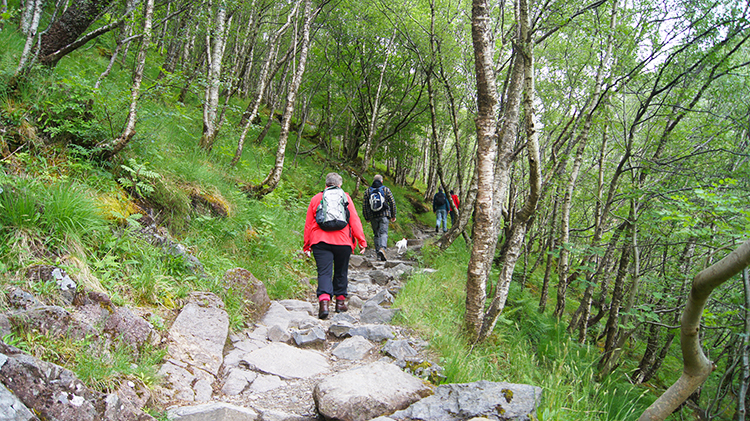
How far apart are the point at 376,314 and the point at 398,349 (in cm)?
149

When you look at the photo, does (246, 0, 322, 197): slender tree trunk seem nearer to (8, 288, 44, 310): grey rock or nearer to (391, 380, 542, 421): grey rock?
(8, 288, 44, 310): grey rock

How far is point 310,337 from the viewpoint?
496cm

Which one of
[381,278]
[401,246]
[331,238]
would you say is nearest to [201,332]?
[331,238]

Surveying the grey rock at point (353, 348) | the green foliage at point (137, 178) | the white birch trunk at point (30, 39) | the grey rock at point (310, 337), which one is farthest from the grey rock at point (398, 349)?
the white birch trunk at point (30, 39)

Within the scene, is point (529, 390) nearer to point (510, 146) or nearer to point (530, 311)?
point (510, 146)

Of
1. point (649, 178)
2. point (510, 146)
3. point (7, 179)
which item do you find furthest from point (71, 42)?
point (649, 178)

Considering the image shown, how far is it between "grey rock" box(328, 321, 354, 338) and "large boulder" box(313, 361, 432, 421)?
165cm

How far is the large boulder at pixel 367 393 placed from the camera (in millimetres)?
3045

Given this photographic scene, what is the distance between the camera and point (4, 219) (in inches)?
131

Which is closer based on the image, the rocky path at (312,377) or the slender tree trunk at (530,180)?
the rocky path at (312,377)

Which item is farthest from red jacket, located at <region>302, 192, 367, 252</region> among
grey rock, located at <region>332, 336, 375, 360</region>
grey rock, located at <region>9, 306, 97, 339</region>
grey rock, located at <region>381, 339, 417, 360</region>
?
grey rock, located at <region>9, 306, 97, 339</region>

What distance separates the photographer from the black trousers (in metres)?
6.09

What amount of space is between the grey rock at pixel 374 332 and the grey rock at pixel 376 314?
21.0 inches

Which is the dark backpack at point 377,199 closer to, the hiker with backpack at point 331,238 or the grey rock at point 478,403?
the hiker with backpack at point 331,238
